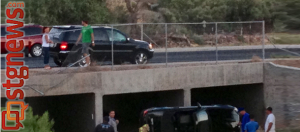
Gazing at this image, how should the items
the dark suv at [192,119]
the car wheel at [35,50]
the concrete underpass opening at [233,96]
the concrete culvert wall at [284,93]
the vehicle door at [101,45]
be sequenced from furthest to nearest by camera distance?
the concrete underpass opening at [233,96] < the concrete culvert wall at [284,93] < the car wheel at [35,50] < the vehicle door at [101,45] < the dark suv at [192,119]

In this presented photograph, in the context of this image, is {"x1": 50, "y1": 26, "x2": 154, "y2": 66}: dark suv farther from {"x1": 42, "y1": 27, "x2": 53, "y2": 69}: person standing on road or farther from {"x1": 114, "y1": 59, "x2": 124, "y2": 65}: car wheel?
{"x1": 42, "y1": 27, "x2": 53, "y2": 69}: person standing on road

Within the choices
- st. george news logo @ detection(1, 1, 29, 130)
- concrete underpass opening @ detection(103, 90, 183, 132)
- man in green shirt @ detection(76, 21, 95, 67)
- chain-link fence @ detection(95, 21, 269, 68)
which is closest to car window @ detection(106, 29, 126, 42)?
chain-link fence @ detection(95, 21, 269, 68)

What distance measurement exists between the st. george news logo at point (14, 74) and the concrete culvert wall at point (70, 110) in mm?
1977

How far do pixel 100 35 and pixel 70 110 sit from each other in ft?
8.23

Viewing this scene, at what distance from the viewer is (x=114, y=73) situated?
525 inches

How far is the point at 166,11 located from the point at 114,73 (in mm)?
29996

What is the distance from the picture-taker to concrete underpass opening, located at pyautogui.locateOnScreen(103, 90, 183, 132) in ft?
51.4

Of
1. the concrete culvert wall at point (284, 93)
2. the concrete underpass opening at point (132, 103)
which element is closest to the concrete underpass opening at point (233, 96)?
the concrete culvert wall at point (284, 93)

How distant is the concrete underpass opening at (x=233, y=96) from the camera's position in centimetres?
1678

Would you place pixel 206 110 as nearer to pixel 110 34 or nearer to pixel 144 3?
pixel 110 34

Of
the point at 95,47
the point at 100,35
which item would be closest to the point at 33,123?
the point at 95,47

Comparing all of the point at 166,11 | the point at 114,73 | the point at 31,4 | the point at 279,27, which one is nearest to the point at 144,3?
the point at 166,11

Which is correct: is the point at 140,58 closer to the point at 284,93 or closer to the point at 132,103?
the point at 132,103

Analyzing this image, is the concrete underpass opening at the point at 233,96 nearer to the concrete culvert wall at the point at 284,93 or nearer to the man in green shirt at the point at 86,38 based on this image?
the concrete culvert wall at the point at 284,93
